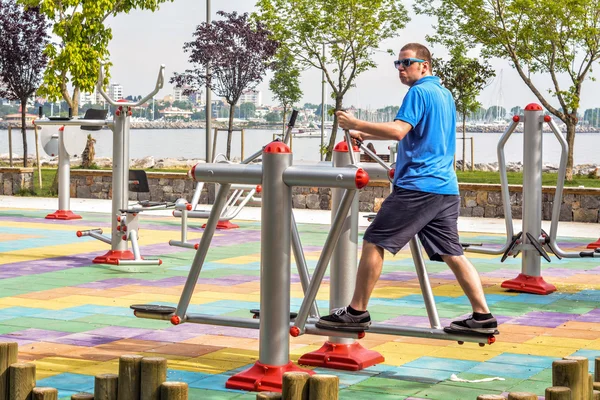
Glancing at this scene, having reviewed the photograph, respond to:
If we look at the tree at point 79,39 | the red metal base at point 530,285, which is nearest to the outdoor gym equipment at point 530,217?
the red metal base at point 530,285

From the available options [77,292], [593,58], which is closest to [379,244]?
[77,292]

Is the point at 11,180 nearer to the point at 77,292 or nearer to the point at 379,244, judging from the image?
the point at 77,292

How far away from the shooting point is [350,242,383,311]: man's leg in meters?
5.13

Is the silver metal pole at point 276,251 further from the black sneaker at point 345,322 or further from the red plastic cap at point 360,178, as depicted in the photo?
the red plastic cap at point 360,178

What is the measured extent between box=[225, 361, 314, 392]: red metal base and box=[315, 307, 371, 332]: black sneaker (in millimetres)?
278

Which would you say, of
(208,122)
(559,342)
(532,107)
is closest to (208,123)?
(208,122)

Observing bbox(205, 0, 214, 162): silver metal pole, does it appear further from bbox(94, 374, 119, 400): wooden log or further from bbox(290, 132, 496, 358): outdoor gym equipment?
bbox(94, 374, 119, 400): wooden log

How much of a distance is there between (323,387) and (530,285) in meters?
5.29

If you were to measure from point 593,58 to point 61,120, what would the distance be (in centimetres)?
1536

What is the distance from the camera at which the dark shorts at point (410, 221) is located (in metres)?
5.15

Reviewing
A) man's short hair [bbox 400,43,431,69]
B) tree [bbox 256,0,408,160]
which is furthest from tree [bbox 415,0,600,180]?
man's short hair [bbox 400,43,431,69]

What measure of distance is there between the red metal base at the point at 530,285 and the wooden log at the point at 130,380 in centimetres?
535

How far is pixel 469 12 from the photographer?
24.7 meters

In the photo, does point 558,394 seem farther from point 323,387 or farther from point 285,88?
point 285,88
